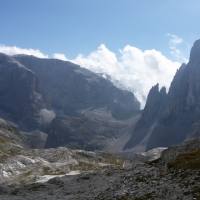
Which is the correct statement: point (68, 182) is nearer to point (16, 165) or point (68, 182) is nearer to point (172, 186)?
point (172, 186)

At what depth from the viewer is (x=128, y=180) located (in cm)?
6044

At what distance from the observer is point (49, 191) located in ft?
239

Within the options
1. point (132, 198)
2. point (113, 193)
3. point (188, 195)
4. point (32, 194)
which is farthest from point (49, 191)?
point (188, 195)

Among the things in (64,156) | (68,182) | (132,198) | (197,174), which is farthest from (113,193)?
(64,156)

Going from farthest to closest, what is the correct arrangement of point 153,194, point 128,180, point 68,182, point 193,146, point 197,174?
point 193,146 < point 68,182 < point 128,180 < point 197,174 < point 153,194

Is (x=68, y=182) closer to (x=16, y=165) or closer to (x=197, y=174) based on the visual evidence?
(x=197, y=174)

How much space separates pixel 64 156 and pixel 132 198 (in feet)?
441

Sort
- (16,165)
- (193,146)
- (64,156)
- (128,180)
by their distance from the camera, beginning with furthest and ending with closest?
1. (64,156)
2. (16,165)
3. (193,146)
4. (128,180)

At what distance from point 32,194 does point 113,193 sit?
20.7 m

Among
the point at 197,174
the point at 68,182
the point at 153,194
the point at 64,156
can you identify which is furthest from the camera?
the point at 64,156

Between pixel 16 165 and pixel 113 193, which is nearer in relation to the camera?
pixel 113 193

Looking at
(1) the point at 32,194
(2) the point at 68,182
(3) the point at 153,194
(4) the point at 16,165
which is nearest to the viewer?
(3) the point at 153,194

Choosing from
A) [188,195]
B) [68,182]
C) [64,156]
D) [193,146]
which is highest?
[64,156]

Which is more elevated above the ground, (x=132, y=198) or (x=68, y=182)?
(x=68, y=182)
